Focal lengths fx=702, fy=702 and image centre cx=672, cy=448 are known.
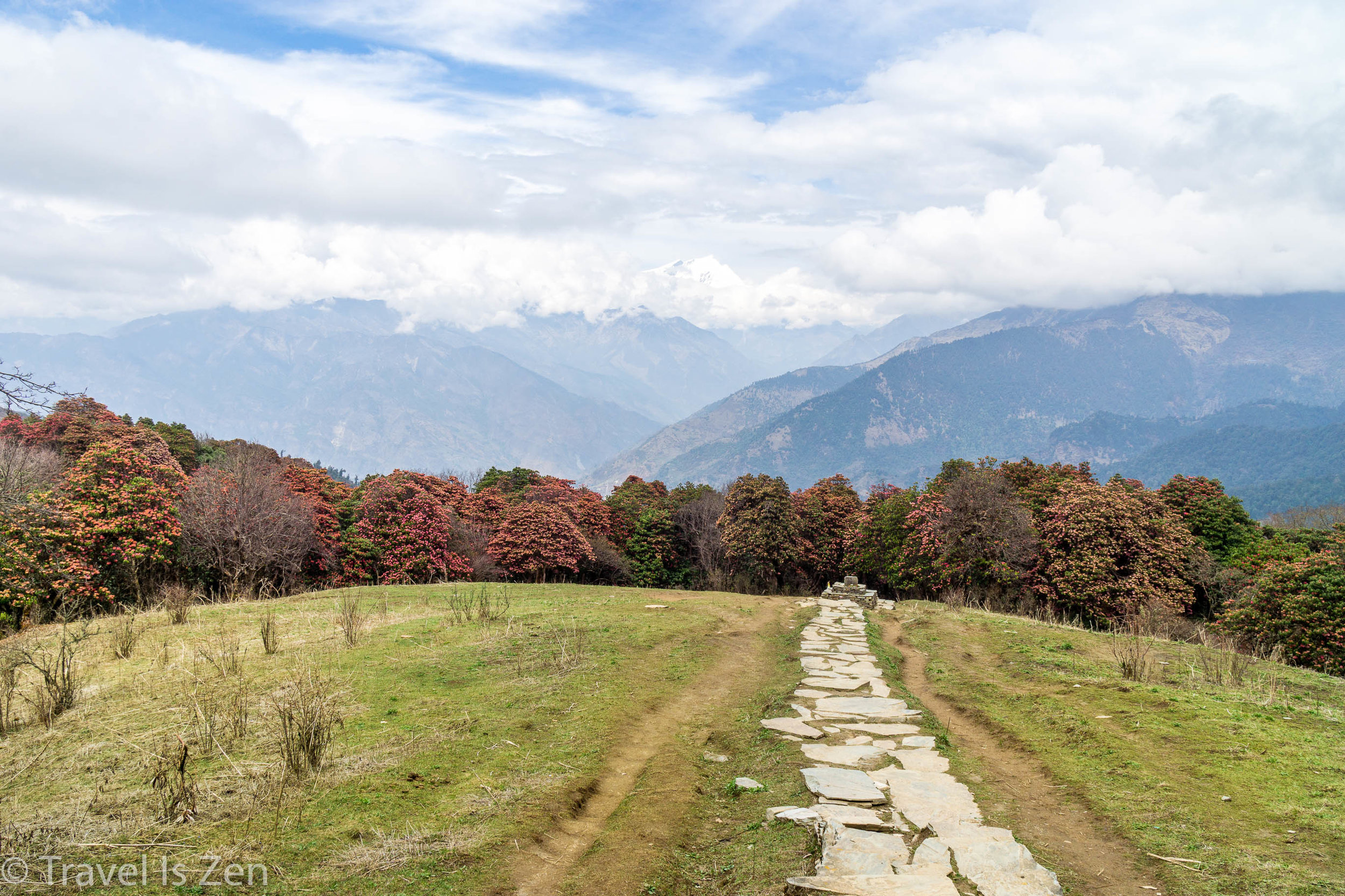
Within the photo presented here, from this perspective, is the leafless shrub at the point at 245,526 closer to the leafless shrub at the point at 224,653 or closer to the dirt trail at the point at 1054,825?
the leafless shrub at the point at 224,653

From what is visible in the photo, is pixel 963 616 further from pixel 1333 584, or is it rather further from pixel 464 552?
pixel 464 552

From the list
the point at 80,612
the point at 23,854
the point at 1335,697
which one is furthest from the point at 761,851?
the point at 80,612

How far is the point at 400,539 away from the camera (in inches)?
1347

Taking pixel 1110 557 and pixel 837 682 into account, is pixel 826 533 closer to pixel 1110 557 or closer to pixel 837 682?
pixel 1110 557

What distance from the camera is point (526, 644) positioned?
1241 cm

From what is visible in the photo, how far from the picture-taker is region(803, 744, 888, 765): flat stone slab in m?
7.49

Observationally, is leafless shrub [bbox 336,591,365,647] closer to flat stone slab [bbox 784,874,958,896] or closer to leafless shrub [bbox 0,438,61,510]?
leafless shrub [bbox 0,438,61,510]

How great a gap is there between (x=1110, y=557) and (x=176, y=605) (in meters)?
27.9

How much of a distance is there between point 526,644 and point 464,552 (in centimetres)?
2753

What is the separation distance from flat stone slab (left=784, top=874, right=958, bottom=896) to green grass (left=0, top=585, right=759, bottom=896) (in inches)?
85.2

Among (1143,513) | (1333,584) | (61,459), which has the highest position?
(61,459)

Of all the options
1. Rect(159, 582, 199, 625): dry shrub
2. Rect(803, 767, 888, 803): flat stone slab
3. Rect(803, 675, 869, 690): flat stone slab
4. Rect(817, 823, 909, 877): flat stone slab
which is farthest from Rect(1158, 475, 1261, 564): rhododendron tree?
Rect(159, 582, 199, 625): dry shrub

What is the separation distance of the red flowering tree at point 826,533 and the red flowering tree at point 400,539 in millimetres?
19534

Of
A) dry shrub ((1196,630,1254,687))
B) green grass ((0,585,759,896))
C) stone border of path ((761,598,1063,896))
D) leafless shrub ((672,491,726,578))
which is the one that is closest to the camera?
stone border of path ((761,598,1063,896))
